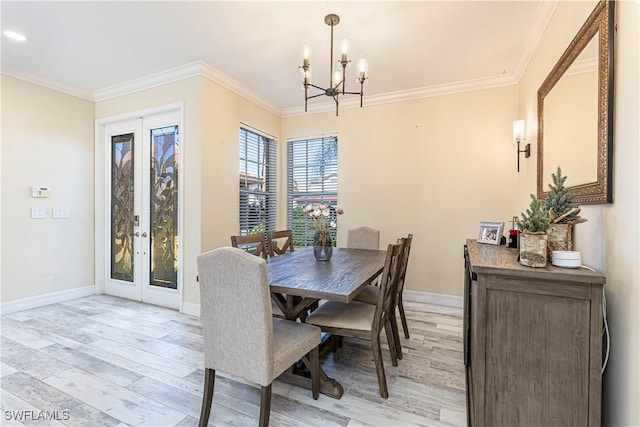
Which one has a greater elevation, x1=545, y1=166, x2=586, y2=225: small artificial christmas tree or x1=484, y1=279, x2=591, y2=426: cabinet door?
x1=545, y1=166, x2=586, y2=225: small artificial christmas tree

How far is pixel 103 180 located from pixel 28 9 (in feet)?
7.43

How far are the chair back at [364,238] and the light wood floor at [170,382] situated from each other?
969mm

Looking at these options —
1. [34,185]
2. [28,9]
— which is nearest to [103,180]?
[34,185]

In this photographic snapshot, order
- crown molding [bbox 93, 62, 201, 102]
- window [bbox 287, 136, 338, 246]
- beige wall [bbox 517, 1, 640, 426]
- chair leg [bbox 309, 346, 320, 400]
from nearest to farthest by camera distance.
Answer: beige wall [bbox 517, 1, 640, 426] → chair leg [bbox 309, 346, 320, 400] → crown molding [bbox 93, 62, 201, 102] → window [bbox 287, 136, 338, 246]

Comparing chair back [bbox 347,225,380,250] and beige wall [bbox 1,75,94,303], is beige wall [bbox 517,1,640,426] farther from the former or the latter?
beige wall [bbox 1,75,94,303]

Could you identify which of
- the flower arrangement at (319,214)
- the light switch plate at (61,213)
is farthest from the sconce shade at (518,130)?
the light switch plate at (61,213)

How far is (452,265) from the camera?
143 inches

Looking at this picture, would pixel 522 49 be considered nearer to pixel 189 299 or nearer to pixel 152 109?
pixel 152 109

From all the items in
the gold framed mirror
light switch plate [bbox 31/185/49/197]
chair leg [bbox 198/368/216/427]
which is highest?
the gold framed mirror

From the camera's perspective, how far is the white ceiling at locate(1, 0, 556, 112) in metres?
2.26

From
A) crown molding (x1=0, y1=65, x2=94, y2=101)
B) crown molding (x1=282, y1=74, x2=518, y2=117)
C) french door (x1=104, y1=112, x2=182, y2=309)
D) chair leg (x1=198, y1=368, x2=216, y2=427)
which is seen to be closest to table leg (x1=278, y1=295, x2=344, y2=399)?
chair leg (x1=198, y1=368, x2=216, y2=427)

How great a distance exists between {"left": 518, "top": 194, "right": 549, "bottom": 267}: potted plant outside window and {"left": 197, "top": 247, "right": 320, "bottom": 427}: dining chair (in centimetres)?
120

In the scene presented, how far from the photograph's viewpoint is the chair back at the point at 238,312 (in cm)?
140

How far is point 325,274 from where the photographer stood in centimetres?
203
